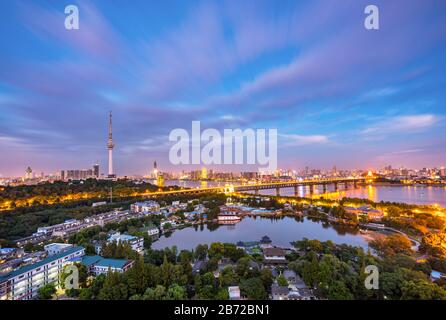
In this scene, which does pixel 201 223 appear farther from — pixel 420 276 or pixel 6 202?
pixel 6 202

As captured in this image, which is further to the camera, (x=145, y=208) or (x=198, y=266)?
(x=145, y=208)

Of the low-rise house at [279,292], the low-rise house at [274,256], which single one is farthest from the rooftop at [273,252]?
the low-rise house at [279,292]

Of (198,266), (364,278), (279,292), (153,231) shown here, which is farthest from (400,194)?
(198,266)

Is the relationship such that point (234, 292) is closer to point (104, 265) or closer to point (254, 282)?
point (254, 282)

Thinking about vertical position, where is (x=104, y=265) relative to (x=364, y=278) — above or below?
below

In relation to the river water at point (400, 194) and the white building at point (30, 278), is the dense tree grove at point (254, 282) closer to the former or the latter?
the white building at point (30, 278)

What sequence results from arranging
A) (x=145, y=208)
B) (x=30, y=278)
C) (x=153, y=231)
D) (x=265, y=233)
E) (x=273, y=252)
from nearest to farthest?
1. (x=30, y=278)
2. (x=273, y=252)
3. (x=153, y=231)
4. (x=265, y=233)
5. (x=145, y=208)

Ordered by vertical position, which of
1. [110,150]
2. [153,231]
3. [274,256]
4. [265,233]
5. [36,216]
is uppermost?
[110,150]
